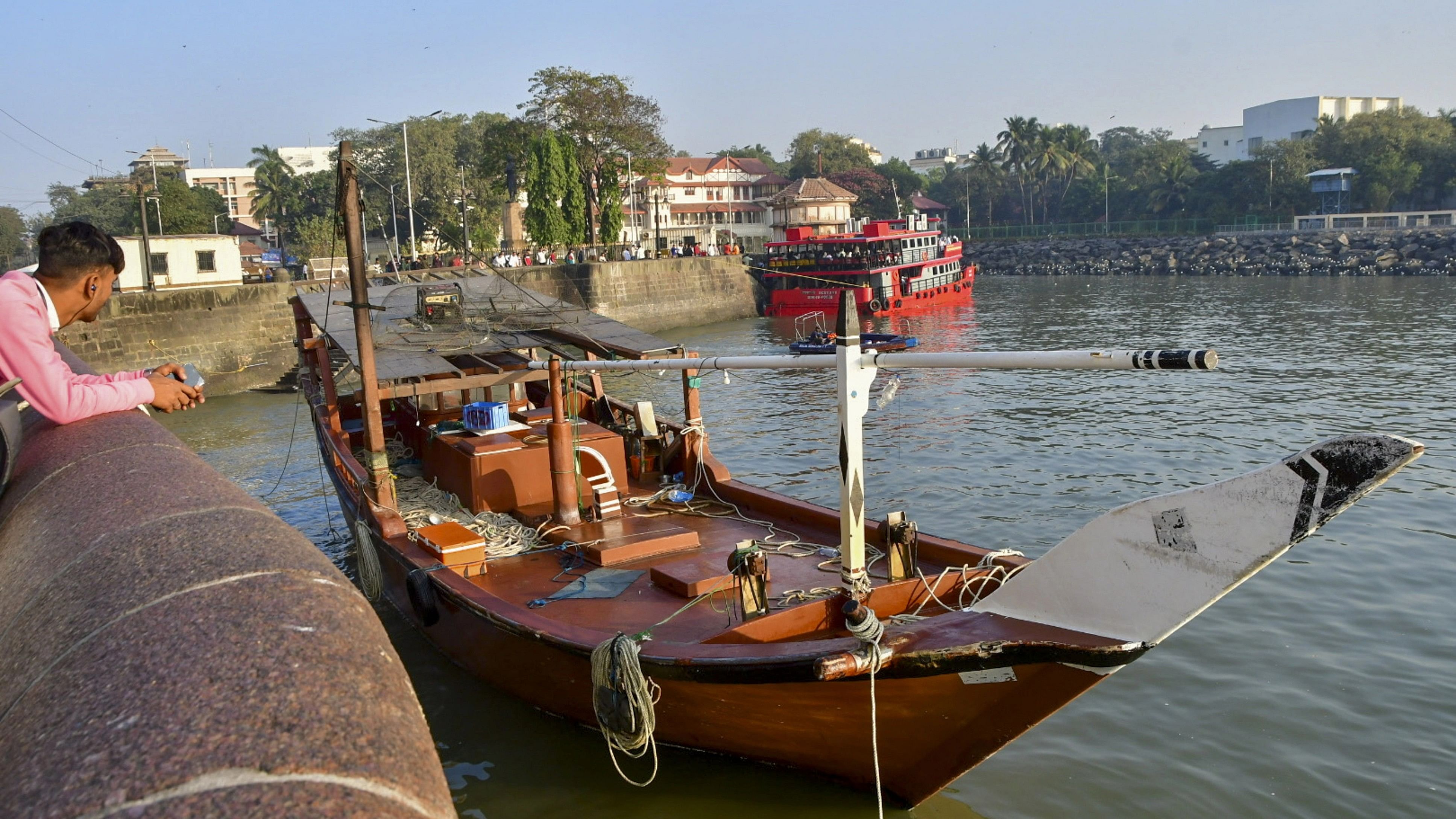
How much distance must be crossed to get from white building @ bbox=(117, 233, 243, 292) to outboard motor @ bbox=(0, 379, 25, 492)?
99.6 feet

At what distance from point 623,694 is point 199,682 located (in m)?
5.24

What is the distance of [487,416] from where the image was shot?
384 inches

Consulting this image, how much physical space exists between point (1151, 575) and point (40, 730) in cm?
431

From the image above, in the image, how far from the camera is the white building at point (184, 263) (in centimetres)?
3003

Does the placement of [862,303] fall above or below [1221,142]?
below

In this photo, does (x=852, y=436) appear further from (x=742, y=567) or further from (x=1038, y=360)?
(x=742, y=567)

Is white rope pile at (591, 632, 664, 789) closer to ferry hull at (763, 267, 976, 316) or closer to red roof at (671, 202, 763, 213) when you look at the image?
ferry hull at (763, 267, 976, 316)

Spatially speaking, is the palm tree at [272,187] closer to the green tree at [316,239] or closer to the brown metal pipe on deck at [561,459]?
the green tree at [316,239]

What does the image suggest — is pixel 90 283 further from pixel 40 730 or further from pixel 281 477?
pixel 281 477

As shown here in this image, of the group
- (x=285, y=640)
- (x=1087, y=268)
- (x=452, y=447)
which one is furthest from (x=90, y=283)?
(x=1087, y=268)

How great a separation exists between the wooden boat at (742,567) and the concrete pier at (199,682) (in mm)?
3684

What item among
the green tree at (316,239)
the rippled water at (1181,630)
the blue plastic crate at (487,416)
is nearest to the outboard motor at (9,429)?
the rippled water at (1181,630)

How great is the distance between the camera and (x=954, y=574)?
21.4 feet

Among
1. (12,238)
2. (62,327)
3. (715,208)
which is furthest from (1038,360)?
(12,238)
